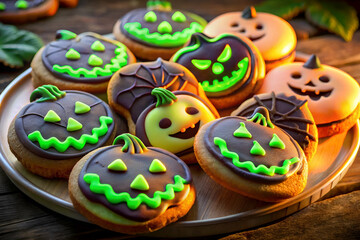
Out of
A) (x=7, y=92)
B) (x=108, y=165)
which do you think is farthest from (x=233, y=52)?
(x=7, y=92)

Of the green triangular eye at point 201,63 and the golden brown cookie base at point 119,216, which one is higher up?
the green triangular eye at point 201,63

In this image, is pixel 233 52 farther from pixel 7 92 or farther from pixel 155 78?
pixel 7 92

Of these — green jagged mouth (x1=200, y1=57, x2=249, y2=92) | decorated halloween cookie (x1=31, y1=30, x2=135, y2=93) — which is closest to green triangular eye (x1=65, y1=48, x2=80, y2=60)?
decorated halloween cookie (x1=31, y1=30, x2=135, y2=93)

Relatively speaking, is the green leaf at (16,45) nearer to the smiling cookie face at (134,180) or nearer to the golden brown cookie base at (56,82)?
the golden brown cookie base at (56,82)

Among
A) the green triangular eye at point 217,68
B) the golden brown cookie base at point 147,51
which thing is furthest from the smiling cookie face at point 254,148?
the golden brown cookie base at point 147,51

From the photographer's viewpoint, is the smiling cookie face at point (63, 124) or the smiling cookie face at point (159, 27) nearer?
the smiling cookie face at point (63, 124)

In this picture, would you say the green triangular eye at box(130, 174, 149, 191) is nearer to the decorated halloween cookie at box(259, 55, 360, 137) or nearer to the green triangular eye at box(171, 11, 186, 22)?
the decorated halloween cookie at box(259, 55, 360, 137)
